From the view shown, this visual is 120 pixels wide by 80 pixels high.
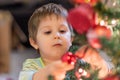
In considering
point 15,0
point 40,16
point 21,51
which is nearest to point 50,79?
point 40,16

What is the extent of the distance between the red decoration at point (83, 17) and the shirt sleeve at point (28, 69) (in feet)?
0.98

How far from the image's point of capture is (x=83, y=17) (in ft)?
1.80

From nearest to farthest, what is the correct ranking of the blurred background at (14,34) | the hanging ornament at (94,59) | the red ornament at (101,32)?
the red ornament at (101,32) → the hanging ornament at (94,59) → the blurred background at (14,34)

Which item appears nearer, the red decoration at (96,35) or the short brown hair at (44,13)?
the red decoration at (96,35)

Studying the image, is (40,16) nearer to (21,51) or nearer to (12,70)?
A: (12,70)

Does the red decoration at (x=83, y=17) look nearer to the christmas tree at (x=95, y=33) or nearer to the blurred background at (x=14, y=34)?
the christmas tree at (x=95, y=33)

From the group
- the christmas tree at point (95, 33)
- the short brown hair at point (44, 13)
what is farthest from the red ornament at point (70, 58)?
the short brown hair at point (44, 13)

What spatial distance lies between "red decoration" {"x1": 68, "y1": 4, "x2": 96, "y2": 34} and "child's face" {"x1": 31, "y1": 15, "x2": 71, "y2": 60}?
27 cm

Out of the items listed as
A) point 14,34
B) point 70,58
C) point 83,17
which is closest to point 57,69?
point 70,58

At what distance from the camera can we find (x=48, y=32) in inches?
34.0

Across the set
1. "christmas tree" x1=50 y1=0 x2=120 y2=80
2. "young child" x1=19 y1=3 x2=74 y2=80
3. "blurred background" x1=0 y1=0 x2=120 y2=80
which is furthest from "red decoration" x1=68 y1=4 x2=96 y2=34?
"blurred background" x1=0 y1=0 x2=120 y2=80

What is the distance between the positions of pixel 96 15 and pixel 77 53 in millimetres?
126

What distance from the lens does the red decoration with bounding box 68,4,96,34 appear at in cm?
55

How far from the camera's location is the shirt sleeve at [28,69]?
0.86 metres
